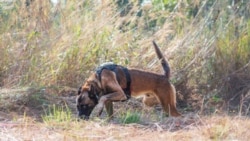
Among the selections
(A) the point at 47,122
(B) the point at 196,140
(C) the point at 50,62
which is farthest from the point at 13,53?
(B) the point at 196,140

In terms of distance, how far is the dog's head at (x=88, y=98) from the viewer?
6516 mm

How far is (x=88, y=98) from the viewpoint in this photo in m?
6.59

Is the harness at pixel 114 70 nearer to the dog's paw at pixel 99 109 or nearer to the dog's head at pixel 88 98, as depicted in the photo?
the dog's head at pixel 88 98

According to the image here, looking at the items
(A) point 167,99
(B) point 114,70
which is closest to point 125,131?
(B) point 114,70

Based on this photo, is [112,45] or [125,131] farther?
[112,45]

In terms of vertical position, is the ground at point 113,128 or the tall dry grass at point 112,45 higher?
the tall dry grass at point 112,45

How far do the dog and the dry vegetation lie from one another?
227 millimetres

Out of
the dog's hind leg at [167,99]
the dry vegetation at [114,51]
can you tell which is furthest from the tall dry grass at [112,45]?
the dog's hind leg at [167,99]

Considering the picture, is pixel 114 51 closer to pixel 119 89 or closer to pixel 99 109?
pixel 119 89

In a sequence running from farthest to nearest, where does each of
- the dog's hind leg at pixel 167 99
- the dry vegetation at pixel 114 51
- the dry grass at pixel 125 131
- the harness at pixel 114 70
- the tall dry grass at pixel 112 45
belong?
the tall dry grass at pixel 112 45
the dry vegetation at pixel 114 51
the dog's hind leg at pixel 167 99
the harness at pixel 114 70
the dry grass at pixel 125 131

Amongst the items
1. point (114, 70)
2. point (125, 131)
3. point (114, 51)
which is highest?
point (114, 51)

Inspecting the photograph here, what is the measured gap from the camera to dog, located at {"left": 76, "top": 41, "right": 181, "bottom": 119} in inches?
259

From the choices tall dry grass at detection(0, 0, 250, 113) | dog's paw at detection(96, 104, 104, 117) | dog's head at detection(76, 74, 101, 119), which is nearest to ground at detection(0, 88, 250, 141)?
dog's paw at detection(96, 104, 104, 117)

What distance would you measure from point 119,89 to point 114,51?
6.41 feet
